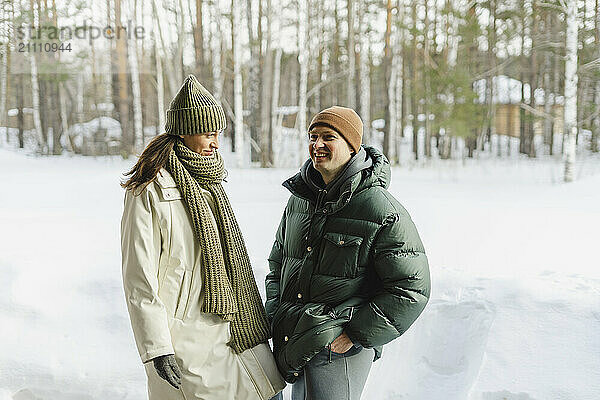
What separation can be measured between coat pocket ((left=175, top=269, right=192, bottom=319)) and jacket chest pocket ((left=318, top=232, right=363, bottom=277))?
422 millimetres

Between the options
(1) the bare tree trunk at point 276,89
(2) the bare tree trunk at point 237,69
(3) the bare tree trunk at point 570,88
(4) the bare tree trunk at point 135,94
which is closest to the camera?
(3) the bare tree trunk at point 570,88

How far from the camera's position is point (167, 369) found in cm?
175

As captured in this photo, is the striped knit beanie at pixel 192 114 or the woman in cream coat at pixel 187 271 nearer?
the woman in cream coat at pixel 187 271

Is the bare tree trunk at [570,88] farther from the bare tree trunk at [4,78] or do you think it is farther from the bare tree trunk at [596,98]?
the bare tree trunk at [4,78]

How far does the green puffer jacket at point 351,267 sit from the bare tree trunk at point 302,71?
1006 centimetres

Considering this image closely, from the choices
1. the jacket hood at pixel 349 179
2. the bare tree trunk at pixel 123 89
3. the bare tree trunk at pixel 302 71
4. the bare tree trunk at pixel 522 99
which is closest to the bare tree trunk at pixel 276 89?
the bare tree trunk at pixel 302 71

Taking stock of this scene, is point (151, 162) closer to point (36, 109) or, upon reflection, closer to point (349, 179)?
point (349, 179)

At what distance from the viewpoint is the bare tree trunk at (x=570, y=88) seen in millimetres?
8656

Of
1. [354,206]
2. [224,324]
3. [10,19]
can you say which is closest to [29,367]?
[224,324]

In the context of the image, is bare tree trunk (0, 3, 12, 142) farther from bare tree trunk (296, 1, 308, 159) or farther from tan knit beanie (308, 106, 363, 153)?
tan knit beanie (308, 106, 363, 153)

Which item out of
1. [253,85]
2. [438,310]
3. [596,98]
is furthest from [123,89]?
[438,310]

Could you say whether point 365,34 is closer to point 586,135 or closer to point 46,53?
point 586,135

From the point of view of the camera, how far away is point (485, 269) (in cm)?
425

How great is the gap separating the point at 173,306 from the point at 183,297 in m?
0.04
